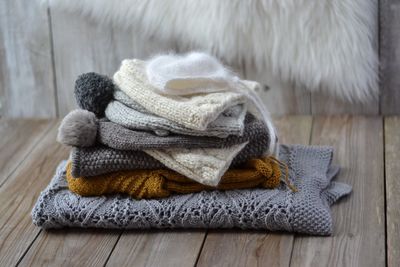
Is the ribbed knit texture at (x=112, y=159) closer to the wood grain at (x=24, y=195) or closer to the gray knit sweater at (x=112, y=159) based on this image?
the gray knit sweater at (x=112, y=159)

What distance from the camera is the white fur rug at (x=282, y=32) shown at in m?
1.79

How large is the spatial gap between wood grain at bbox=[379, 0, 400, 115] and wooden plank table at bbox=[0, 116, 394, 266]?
21 cm

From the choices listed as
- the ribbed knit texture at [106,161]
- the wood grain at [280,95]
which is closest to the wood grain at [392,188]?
the wood grain at [280,95]

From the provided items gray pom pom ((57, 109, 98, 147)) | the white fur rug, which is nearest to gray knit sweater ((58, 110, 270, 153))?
gray pom pom ((57, 109, 98, 147))

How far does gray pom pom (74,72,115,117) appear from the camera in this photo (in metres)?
1.50

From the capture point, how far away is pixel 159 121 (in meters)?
1.39

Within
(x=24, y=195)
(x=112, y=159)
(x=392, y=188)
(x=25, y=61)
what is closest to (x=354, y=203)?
(x=392, y=188)

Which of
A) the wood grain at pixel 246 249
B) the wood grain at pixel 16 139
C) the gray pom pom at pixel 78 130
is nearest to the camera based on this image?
the wood grain at pixel 246 249

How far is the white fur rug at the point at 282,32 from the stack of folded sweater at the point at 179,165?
351 millimetres

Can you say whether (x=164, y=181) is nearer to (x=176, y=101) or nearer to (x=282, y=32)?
(x=176, y=101)

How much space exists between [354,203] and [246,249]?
0.27m

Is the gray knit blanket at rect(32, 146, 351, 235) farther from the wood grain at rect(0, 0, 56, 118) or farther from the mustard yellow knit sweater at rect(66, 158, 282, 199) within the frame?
the wood grain at rect(0, 0, 56, 118)

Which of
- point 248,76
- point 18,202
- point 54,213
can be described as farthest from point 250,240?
point 248,76

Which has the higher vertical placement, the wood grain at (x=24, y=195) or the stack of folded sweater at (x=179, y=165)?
the stack of folded sweater at (x=179, y=165)
